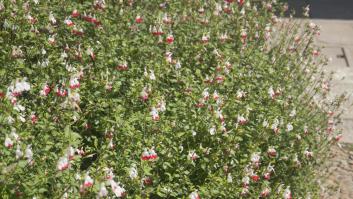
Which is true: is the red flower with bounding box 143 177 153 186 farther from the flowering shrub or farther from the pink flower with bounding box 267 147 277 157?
the pink flower with bounding box 267 147 277 157

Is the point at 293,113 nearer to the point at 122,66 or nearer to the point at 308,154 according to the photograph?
the point at 308,154

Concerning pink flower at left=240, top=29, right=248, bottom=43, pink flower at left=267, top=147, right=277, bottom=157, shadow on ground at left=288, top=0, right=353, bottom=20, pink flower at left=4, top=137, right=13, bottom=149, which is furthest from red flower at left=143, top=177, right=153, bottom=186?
shadow on ground at left=288, top=0, right=353, bottom=20

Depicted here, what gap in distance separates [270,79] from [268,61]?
2.13 feet

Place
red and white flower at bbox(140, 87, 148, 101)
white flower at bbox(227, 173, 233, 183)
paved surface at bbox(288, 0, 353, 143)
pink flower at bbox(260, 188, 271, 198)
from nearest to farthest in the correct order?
white flower at bbox(227, 173, 233, 183) < pink flower at bbox(260, 188, 271, 198) < red and white flower at bbox(140, 87, 148, 101) < paved surface at bbox(288, 0, 353, 143)

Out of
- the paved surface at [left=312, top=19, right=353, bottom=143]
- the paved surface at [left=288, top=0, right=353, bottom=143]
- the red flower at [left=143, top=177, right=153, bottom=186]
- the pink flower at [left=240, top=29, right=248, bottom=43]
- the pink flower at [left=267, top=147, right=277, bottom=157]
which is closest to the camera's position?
the red flower at [left=143, top=177, right=153, bottom=186]

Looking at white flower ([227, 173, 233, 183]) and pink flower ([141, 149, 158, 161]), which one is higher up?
pink flower ([141, 149, 158, 161])

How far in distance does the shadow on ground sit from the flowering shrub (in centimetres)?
467

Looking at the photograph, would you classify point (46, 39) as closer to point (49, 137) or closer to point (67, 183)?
point (49, 137)

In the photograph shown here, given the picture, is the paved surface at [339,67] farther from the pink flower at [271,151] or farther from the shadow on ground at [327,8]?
the pink flower at [271,151]

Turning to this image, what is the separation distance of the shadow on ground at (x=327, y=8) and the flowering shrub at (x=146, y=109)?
467 cm

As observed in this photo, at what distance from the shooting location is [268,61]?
648 centimetres

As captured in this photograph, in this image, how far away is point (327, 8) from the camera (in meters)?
11.6

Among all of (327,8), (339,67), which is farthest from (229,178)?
(327,8)

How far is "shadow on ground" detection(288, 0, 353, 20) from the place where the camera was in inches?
436
